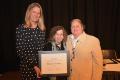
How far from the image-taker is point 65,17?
7566 mm

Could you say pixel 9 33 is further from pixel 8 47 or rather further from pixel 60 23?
pixel 60 23

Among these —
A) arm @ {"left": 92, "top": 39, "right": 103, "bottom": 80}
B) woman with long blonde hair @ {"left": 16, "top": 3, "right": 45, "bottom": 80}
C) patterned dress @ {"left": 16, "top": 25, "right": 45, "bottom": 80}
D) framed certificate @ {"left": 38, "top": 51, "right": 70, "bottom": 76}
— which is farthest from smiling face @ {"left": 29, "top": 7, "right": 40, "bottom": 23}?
arm @ {"left": 92, "top": 39, "right": 103, "bottom": 80}

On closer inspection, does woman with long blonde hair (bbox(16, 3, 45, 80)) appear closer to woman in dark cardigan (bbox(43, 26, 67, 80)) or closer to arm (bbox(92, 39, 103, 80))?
woman in dark cardigan (bbox(43, 26, 67, 80))

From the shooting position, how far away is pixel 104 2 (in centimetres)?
760

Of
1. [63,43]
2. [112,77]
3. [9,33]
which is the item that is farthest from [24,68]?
[9,33]

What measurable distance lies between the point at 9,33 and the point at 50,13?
52.4 inches

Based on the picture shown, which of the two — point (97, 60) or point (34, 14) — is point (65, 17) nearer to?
point (97, 60)

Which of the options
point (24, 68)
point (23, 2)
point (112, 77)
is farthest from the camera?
point (23, 2)

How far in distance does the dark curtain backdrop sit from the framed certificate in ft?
13.9

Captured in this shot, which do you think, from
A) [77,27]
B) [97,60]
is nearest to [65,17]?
Answer: [77,27]

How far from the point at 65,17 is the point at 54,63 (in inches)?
170

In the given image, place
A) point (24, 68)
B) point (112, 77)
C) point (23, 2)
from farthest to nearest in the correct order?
1. point (23, 2)
2. point (112, 77)
3. point (24, 68)

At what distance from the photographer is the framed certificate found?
10.8 ft

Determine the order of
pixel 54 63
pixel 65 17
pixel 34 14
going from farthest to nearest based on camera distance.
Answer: pixel 65 17, pixel 54 63, pixel 34 14
